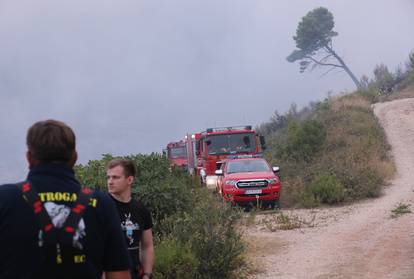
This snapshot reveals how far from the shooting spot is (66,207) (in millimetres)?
2861

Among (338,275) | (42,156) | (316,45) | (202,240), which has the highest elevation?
(316,45)

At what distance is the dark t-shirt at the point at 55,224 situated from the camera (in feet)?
9.22

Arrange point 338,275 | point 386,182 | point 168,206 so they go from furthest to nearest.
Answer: point 386,182, point 168,206, point 338,275

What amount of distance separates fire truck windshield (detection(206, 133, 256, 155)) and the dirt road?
4.01 meters

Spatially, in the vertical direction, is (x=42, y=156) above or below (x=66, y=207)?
above

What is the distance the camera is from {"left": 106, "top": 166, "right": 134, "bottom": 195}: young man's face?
4934 mm

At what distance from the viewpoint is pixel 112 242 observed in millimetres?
3057

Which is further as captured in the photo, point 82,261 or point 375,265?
point 375,265

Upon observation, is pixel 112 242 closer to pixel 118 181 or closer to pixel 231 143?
pixel 118 181

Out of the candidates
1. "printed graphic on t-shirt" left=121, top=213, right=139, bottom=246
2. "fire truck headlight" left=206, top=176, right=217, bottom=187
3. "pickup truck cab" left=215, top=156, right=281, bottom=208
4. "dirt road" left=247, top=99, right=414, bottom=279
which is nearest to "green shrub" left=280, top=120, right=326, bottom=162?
"fire truck headlight" left=206, top=176, right=217, bottom=187

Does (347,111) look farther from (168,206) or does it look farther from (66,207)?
(66,207)

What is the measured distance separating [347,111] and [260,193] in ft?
56.9

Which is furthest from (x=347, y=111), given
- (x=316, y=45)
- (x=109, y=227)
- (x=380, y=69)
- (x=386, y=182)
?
(x=316, y=45)

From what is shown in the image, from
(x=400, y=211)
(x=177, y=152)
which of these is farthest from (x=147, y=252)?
(x=177, y=152)
